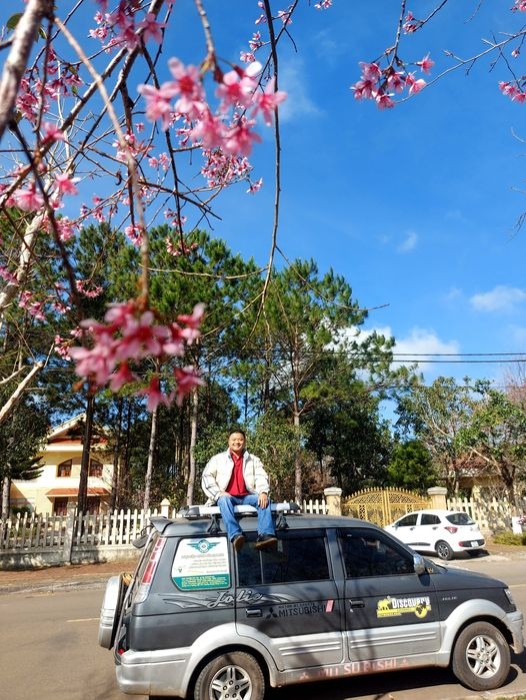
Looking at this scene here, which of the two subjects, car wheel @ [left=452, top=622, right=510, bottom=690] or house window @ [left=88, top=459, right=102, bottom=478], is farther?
house window @ [left=88, top=459, right=102, bottom=478]

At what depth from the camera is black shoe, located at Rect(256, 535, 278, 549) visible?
4.09 m

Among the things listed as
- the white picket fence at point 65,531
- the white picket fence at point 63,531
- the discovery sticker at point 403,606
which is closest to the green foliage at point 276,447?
the white picket fence at point 65,531

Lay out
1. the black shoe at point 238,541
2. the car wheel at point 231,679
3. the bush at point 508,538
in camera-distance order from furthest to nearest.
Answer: the bush at point 508,538, the black shoe at point 238,541, the car wheel at point 231,679

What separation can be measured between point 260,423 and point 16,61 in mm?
18994

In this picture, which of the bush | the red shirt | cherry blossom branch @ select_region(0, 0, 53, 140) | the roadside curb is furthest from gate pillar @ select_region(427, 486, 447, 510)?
cherry blossom branch @ select_region(0, 0, 53, 140)

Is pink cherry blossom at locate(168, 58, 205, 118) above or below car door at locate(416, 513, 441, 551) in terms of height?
above

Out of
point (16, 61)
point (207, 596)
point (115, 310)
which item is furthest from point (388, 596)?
point (16, 61)

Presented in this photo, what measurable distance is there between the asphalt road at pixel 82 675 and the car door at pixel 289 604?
0.64 m

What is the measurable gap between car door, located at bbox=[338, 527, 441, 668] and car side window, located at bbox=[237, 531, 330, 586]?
22 centimetres

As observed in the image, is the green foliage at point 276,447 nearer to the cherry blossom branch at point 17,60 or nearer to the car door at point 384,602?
the car door at point 384,602

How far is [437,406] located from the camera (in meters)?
26.8

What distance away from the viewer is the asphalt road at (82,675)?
431cm

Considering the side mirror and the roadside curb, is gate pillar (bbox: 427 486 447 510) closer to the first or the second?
the roadside curb

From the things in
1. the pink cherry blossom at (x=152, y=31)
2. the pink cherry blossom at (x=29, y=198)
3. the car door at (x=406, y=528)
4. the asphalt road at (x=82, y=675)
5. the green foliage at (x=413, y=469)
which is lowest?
the asphalt road at (x=82, y=675)
